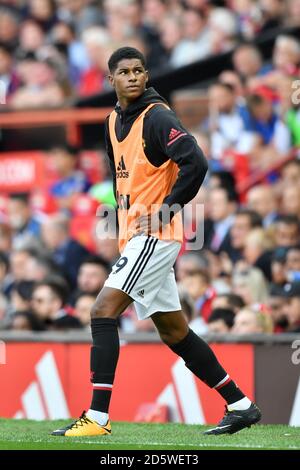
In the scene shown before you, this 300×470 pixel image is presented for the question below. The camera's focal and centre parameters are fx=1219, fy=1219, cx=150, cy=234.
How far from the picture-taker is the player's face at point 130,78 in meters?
7.17

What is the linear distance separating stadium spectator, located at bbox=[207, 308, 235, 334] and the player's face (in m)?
3.06

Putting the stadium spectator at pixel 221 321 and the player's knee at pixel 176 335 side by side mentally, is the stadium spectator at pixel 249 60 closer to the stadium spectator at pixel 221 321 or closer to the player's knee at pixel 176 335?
the stadium spectator at pixel 221 321

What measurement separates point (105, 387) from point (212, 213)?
18.1 feet

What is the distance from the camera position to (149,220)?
7105 millimetres

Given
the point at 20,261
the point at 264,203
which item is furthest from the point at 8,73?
the point at 264,203

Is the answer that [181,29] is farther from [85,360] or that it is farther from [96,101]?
[85,360]

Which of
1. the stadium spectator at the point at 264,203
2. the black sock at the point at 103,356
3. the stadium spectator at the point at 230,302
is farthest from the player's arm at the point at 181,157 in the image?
the stadium spectator at the point at 264,203

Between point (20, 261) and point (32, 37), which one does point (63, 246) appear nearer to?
point (20, 261)

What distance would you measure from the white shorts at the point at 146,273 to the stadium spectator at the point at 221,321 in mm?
2617

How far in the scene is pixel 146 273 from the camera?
7.07 m

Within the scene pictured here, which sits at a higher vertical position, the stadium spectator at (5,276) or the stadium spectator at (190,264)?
the stadium spectator at (190,264)

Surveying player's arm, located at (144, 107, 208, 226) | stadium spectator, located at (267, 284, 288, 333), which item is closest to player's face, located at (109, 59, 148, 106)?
player's arm, located at (144, 107, 208, 226)

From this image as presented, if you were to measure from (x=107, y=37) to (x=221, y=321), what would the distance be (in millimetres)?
7538

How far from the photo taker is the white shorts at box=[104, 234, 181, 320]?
277 inches
